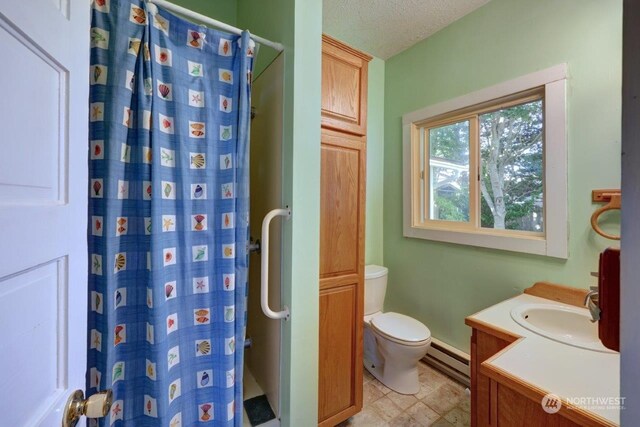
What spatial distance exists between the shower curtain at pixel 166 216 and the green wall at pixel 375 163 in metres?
1.53

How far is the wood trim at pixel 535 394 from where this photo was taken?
2.33 ft

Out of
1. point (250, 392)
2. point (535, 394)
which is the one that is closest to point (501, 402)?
point (535, 394)

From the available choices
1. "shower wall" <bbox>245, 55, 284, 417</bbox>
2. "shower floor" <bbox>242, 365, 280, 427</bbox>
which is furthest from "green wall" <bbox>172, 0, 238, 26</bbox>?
"shower floor" <bbox>242, 365, 280, 427</bbox>

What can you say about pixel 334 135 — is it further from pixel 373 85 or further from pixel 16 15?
pixel 373 85

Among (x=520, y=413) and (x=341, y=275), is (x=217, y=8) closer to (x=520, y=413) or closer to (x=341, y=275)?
(x=341, y=275)

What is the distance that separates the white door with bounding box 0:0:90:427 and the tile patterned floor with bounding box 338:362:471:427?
1.57 meters

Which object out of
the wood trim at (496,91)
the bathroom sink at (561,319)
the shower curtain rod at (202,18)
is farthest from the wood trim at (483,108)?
the shower curtain rod at (202,18)

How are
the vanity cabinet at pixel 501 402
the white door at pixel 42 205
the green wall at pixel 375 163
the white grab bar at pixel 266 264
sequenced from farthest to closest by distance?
the green wall at pixel 375 163 → the white grab bar at pixel 266 264 → the vanity cabinet at pixel 501 402 → the white door at pixel 42 205

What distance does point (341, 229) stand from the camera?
1.43m

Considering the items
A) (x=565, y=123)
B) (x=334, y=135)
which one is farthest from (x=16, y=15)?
(x=565, y=123)

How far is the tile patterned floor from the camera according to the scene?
1.52 m

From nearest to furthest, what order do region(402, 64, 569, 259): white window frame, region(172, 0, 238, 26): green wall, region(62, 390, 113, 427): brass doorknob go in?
region(62, 390, 113, 427): brass doorknob, region(402, 64, 569, 259): white window frame, region(172, 0, 238, 26): green wall

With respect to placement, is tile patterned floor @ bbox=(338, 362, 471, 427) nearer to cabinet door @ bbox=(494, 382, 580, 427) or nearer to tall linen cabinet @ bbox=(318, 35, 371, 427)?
tall linen cabinet @ bbox=(318, 35, 371, 427)

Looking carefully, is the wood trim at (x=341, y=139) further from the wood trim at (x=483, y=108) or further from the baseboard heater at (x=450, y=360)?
the baseboard heater at (x=450, y=360)
